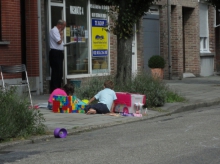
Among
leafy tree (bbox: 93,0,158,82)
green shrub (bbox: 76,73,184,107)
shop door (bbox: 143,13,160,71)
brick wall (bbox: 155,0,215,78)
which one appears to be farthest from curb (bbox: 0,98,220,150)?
brick wall (bbox: 155,0,215,78)

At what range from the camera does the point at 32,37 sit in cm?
1850

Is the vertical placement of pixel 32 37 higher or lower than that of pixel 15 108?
higher

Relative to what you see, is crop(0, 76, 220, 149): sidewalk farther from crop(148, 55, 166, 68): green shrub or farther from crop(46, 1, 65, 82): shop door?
crop(148, 55, 166, 68): green shrub

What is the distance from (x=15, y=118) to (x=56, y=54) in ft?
24.2

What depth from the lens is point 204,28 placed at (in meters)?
29.3

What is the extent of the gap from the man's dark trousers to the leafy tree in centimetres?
213

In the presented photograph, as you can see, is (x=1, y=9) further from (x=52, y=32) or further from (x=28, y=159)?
(x=28, y=159)


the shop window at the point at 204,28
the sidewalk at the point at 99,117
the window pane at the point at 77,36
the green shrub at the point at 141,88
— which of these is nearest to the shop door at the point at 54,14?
the window pane at the point at 77,36

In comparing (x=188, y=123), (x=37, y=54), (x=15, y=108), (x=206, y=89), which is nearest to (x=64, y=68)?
(x=37, y=54)

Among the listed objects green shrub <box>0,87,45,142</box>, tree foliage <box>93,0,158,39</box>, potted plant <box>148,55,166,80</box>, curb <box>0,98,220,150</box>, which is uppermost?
tree foliage <box>93,0,158,39</box>

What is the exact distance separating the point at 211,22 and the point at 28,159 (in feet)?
72.5

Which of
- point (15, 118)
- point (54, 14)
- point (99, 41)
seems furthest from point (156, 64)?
point (15, 118)

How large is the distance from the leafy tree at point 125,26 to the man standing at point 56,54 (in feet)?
6.87

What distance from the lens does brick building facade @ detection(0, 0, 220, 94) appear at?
17781mm
